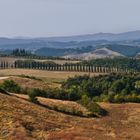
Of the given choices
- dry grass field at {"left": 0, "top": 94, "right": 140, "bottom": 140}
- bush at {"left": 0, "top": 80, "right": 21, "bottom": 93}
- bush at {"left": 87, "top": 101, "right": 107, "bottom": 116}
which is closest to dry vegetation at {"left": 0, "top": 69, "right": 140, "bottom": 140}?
dry grass field at {"left": 0, "top": 94, "right": 140, "bottom": 140}

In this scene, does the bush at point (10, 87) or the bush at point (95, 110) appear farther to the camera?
the bush at point (10, 87)

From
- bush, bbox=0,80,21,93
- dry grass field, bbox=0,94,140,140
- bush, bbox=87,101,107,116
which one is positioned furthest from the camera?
bush, bbox=0,80,21,93

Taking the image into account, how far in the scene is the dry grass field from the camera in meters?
61.1

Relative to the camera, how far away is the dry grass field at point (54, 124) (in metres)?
61.1

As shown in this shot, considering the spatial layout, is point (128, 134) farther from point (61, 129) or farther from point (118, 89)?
point (118, 89)

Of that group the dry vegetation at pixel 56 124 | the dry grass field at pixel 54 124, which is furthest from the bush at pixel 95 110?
the dry grass field at pixel 54 124

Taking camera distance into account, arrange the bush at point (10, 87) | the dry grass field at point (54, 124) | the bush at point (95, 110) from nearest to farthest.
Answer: the dry grass field at point (54, 124) < the bush at point (95, 110) < the bush at point (10, 87)

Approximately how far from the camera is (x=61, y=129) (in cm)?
6444

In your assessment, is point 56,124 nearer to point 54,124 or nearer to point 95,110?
point 54,124

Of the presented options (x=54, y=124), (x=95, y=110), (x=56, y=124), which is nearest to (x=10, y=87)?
(x=95, y=110)

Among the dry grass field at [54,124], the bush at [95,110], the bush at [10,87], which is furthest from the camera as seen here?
the bush at [10,87]

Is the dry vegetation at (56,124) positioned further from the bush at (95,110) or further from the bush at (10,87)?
the bush at (10,87)

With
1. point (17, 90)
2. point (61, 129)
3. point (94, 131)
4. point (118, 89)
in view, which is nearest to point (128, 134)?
point (94, 131)

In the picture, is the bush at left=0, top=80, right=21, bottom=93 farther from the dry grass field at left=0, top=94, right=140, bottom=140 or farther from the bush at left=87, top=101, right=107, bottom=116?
the bush at left=87, top=101, right=107, bottom=116
